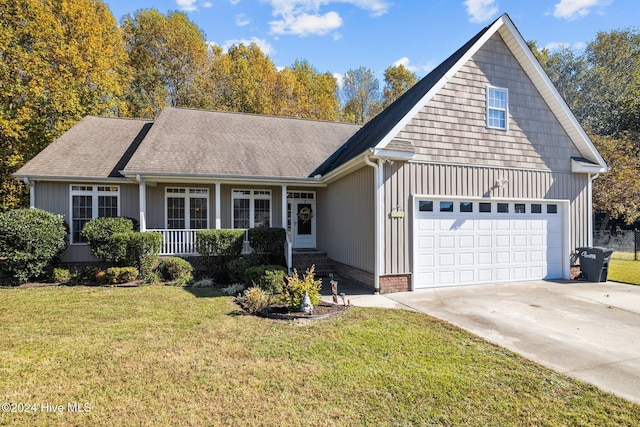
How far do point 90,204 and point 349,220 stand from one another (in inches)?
350

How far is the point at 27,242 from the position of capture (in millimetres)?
8789

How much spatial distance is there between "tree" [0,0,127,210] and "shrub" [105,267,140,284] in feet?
38.4

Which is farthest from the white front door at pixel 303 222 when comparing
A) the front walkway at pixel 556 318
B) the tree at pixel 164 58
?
the tree at pixel 164 58

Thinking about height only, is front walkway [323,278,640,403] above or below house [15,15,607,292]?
below

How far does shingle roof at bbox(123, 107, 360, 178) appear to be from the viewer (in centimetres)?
1055

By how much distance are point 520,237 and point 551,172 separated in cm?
225

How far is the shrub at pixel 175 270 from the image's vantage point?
9.36 metres

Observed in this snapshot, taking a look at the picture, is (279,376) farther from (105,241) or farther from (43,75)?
(43,75)

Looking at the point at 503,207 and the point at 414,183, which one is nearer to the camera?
the point at 414,183

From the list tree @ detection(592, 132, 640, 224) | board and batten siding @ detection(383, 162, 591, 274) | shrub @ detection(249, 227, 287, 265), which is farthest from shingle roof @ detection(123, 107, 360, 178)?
tree @ detection(592, 132, 640, 224)

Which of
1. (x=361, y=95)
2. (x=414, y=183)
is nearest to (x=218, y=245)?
(x=414, y=183)

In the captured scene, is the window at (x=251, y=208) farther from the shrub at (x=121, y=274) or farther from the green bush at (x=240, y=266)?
the shrub at (x=121, y=274)

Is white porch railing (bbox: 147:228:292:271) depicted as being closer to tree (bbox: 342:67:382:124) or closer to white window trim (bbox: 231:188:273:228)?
white window trim (bbox: 231:188:273:228)

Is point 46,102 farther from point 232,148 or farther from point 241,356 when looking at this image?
point 241,356
